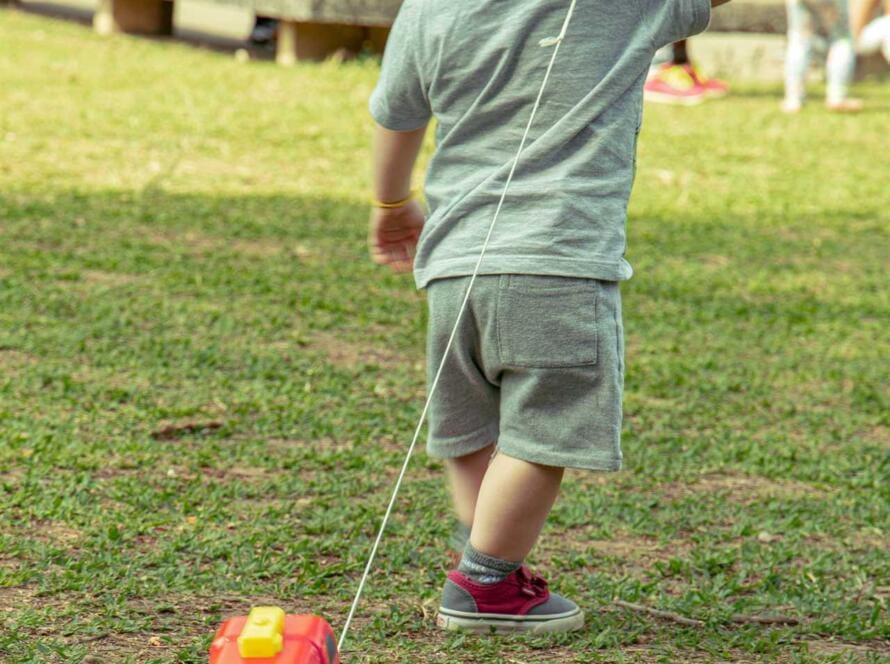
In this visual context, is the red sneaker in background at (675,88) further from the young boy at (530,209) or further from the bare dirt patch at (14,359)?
the young boy at (530,209)

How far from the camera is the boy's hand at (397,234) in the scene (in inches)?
98.7

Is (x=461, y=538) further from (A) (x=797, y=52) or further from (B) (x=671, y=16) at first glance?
(A) (x=797, y=52)

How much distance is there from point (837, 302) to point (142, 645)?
335 cm

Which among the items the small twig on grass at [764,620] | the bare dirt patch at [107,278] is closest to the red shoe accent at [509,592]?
the small twig on grass at [764,620]

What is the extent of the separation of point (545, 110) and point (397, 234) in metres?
0.43

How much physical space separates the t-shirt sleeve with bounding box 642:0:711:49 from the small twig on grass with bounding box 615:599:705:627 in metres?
1.03

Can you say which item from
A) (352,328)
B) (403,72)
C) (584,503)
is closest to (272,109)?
(352,328)

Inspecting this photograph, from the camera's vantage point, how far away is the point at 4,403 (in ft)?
11.3

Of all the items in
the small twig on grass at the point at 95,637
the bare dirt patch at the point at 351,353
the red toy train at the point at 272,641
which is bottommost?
the bare dirt patch at the point at 351,353

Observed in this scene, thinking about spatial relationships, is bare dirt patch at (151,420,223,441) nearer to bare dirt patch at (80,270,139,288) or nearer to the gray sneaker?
the gray sneaker

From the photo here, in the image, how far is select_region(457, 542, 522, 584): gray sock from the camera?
2.38 m

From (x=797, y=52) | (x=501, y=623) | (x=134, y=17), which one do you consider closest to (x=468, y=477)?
(x=501, y=623)

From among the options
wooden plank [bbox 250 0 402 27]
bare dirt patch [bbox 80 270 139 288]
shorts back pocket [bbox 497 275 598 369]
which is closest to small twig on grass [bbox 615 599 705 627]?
shorts back pocket [bbox 497 275 598 369]

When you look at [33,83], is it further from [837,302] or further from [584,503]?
[584,503]
